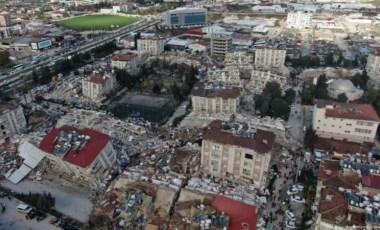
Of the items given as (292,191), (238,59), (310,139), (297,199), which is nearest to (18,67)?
(238,59)

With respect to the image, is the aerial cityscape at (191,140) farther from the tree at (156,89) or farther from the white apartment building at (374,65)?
the tree at (156,89)

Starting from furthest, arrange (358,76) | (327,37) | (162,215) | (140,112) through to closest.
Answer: (327,37)
(358,76)
(140,112)
(162,215)

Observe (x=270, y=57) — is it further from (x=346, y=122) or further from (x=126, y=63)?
(x=346, y=122)

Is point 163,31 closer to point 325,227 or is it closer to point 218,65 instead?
point 218,65

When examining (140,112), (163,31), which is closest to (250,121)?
(140,112)

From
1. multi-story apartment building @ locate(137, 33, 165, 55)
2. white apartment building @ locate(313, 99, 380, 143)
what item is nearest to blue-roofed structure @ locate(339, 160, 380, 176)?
white apartment building @ locate(313, 99, 380, 143)

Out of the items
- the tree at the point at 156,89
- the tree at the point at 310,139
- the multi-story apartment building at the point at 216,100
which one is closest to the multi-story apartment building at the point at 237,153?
the tree at the point at 310,139
